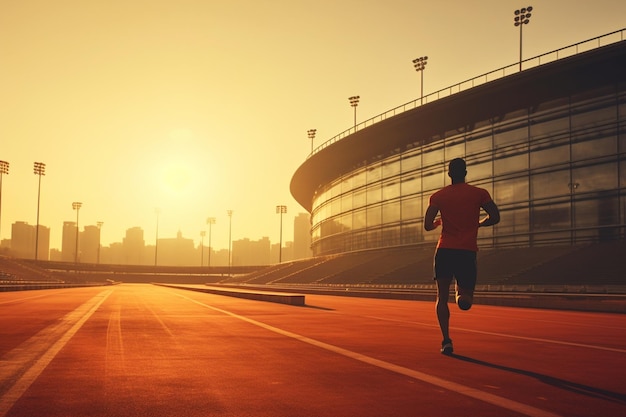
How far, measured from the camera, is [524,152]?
149ft

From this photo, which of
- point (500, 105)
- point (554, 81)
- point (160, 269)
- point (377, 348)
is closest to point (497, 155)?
point (500, 105)

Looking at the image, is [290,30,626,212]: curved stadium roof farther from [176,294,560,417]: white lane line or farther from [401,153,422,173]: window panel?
[176,294,560,417]: white lane line

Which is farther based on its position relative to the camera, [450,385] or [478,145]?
[478,145]

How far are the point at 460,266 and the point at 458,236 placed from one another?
12.2 inches

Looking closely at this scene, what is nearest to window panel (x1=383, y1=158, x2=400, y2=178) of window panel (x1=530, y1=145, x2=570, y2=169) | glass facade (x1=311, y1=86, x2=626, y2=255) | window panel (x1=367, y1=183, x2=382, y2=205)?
glass facade (x1=311, y1=86, x2=626, y2=255)

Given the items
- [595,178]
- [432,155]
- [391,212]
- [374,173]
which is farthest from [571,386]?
[374,173]

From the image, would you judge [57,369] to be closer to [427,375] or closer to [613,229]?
[427,375]

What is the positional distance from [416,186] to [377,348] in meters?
48.9

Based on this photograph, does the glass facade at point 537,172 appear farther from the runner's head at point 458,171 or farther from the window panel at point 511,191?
the runner's head at point 458,171

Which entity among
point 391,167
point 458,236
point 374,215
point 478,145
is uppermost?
point 478,145

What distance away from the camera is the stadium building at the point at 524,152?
131 ft

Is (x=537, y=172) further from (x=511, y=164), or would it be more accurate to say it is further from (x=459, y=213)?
(x=459, y=213)

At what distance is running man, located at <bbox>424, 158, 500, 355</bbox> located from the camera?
263 inches

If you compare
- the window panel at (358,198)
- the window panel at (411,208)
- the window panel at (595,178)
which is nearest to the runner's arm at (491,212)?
the window panel at (595,178)
